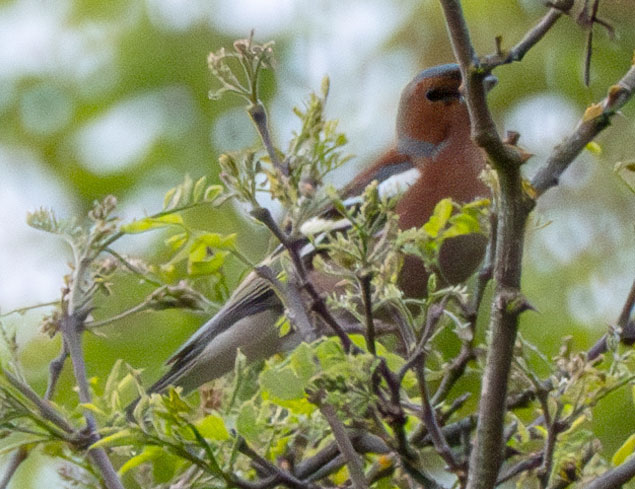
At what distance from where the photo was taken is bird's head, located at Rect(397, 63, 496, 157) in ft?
11.3

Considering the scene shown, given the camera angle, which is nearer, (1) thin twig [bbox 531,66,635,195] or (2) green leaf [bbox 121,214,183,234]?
(1) thin twig [bbox 531,66,635,195]

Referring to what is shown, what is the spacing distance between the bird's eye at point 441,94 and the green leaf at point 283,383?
2.31 metres

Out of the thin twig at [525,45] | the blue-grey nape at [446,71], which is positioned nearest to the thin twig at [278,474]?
the thin twig at [525,45]

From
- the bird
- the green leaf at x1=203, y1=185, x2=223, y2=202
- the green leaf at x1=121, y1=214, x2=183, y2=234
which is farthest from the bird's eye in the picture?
the green leaf at x1=121, y1=214, x2=183, y2=234

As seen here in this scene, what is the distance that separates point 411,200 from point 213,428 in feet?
5.60

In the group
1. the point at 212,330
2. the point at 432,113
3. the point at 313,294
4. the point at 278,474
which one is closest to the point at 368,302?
the point at 313,294

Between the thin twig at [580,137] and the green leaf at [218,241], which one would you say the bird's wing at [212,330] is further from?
the thin twig at [580,137]

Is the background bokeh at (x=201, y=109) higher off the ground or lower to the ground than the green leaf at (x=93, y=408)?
higher

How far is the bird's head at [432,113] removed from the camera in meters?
3.45

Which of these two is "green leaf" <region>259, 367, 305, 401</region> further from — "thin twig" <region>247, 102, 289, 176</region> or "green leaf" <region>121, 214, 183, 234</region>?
"green leaf" <region>121, 214, 183, 234</region>

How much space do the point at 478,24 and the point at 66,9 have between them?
179 centimetres

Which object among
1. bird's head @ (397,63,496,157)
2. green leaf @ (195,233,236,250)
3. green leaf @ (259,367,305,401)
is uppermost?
bird's head @ (397,63,496,157)

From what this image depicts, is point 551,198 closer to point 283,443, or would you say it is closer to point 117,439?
point 283,443

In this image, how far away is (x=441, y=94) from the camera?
11.8 feet
